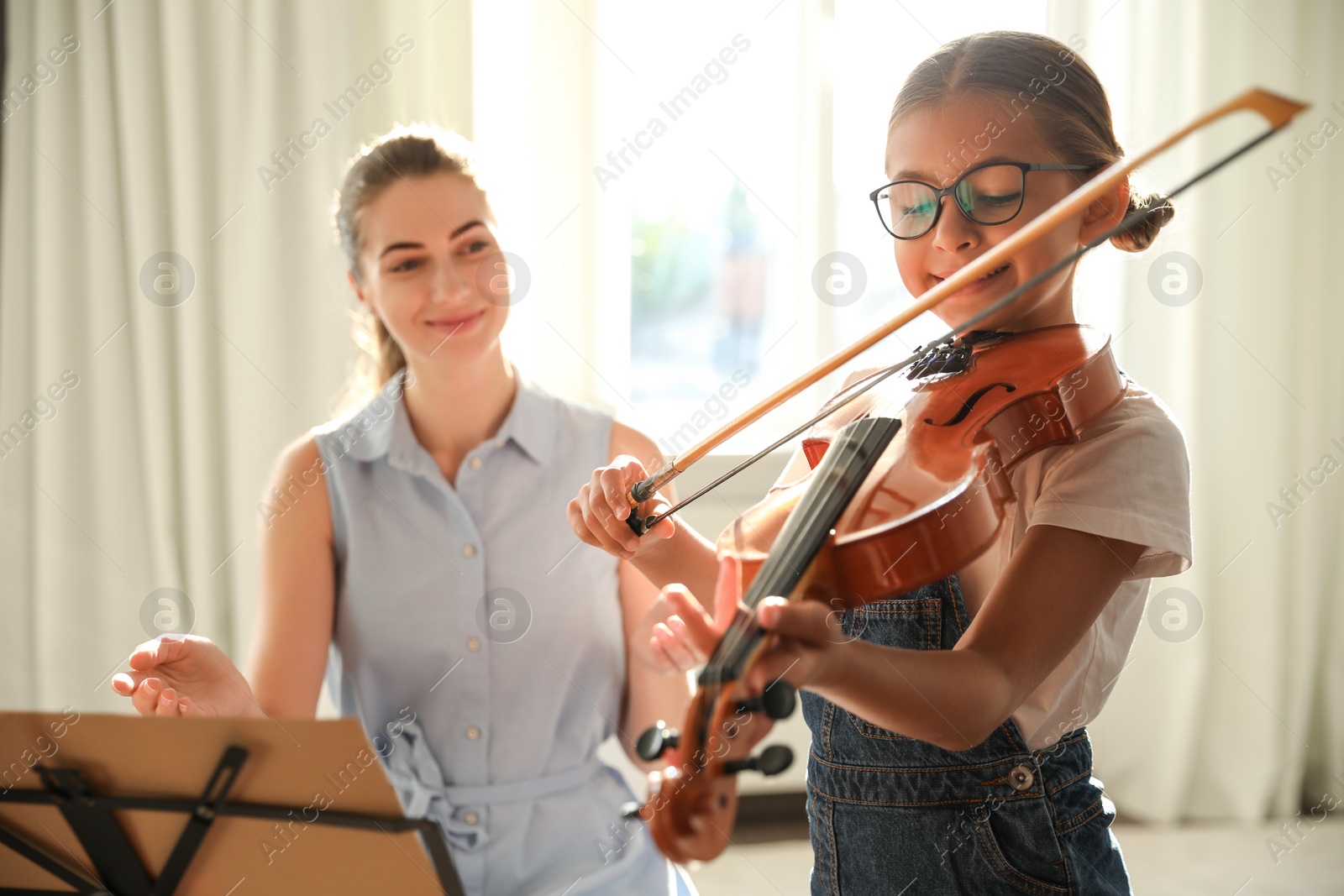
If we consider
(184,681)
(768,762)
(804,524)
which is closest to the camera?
(768,762)

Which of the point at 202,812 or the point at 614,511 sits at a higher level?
the point at 614,511

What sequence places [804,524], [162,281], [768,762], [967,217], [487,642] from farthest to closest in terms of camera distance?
[162,281] < [487,642] < [967,217] < [804,524] < [768,762]

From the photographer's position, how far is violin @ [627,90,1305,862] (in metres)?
0.52

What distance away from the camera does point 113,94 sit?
196 centimetres

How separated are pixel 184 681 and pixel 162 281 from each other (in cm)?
127

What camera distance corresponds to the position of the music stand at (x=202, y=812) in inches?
29.7

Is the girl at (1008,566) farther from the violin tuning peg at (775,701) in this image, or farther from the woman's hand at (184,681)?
the woman's hand at (184,681)

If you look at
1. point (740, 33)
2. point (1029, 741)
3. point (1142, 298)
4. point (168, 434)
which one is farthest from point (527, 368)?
point (1029, 741)

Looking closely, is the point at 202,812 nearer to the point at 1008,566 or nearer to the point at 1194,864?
the point at 1008,566

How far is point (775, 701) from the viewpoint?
512 millimetres

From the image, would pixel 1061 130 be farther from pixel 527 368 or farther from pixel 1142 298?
pixel 1142 298

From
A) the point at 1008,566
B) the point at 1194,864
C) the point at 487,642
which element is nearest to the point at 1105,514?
the point at 1008,566

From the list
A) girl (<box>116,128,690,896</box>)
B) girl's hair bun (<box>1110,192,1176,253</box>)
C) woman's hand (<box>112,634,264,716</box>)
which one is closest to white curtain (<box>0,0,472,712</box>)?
girl (<box>116,128,690,896</box>)

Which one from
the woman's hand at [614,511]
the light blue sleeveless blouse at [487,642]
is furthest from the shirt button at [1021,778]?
the light blue sleeveless blouse at [487,642]
